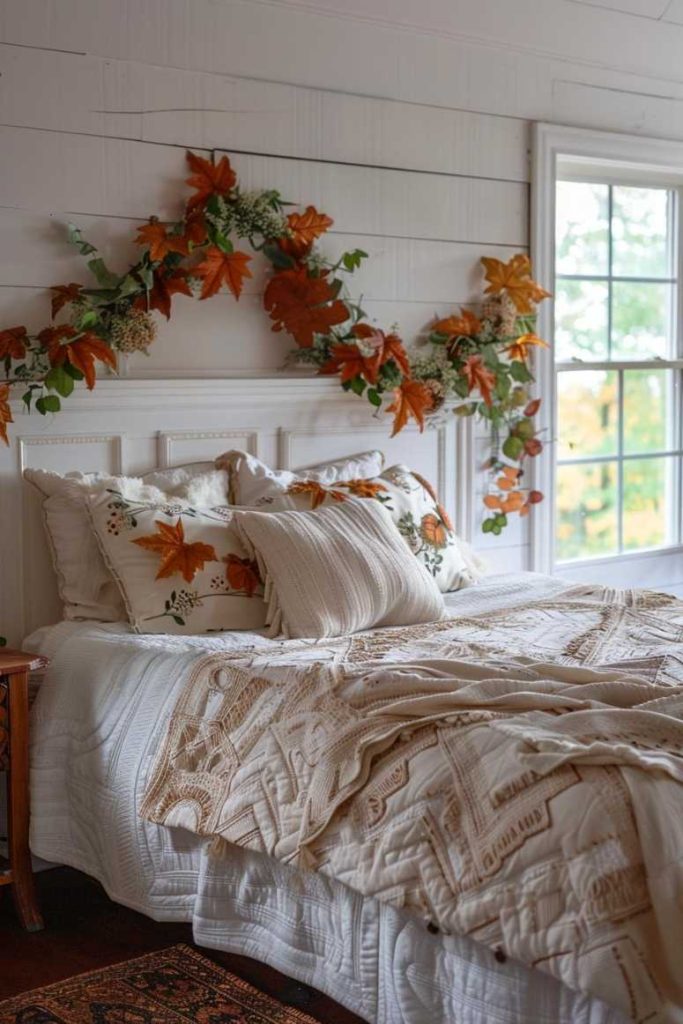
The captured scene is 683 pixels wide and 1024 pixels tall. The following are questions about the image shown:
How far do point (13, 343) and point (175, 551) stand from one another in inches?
24.9

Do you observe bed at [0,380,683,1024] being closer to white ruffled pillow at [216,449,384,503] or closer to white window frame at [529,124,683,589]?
white ruffled pillow at [216,449,384,503]

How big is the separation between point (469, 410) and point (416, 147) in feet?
2.65

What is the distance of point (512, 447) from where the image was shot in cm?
409

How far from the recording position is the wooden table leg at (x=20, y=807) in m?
2.74

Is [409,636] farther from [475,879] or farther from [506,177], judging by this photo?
[506,177]

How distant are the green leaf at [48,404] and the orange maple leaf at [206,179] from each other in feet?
2.13

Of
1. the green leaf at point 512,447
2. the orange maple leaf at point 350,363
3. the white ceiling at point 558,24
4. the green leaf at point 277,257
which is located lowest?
the green leaf at point 512,447

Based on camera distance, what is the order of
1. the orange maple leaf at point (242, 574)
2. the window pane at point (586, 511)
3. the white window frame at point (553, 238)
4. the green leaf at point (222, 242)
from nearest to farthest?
the orange maple leaf at point (242, 574), the green leaf at point (222, 242), the white window frame at point (553, 238), the window pane at point (586, 511)

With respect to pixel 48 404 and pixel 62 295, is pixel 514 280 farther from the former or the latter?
pixel 48 404

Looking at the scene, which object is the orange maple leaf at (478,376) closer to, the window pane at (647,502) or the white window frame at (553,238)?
the white window frame at (553,238)

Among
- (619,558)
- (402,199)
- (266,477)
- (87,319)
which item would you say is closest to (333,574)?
(266,477)

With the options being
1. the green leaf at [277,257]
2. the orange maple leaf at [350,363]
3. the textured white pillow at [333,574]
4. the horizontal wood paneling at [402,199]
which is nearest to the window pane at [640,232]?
the horizontal wood paneling at [402,199]

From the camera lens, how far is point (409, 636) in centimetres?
288

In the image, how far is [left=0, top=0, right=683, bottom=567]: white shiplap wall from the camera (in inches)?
124
